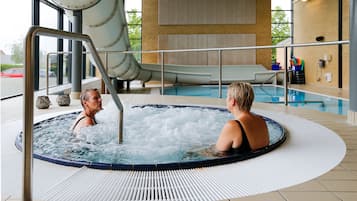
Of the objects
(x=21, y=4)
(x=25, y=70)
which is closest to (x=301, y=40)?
(x=21, y=4)

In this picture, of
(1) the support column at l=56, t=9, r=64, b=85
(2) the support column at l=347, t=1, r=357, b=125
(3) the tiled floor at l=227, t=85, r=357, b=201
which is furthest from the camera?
(1) the support column at l=56, t=9, r=64, b=85

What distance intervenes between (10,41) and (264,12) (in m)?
10.2

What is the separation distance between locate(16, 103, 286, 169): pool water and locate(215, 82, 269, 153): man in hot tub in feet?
0.34

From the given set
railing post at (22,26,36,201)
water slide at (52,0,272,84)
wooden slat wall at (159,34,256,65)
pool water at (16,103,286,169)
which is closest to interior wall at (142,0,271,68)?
wooden slat wall at (159,34,256,65)

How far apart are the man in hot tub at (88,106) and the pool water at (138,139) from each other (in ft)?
0.17

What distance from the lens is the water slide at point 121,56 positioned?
5261 millimetres

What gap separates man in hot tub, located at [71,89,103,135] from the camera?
2502 millimetres

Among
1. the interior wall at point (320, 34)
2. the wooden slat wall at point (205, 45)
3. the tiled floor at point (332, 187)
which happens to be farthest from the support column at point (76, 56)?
the wooden slat wall at point (205, 45)

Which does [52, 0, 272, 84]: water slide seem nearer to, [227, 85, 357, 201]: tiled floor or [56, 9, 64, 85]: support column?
[56, 9, 64, 85]: support column

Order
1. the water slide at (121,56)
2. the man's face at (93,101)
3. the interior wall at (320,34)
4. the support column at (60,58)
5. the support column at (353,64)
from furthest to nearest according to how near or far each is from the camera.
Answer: the interior wall at (320,34)
the support column at (60,58)
the water slide at (121,56)
the support column at (353,64)
the man's face at (93,101)

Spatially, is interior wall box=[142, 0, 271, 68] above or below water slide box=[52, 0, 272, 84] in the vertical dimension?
above

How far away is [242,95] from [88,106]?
1.17m

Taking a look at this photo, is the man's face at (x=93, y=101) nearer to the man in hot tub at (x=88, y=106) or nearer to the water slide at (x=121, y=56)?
the man in hot tub at (x=88, y=106)

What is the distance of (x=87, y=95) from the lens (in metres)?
2.50
